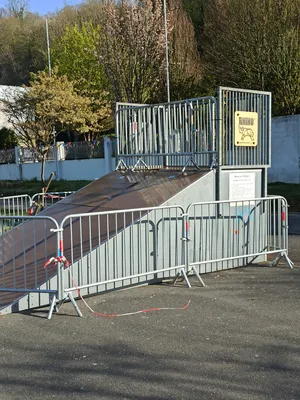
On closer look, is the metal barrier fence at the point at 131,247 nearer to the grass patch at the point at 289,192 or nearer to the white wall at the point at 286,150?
the grass patch at the point at 289,192

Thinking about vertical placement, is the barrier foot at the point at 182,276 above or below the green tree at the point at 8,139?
below

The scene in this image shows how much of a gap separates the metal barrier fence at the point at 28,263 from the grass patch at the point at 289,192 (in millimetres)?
11484

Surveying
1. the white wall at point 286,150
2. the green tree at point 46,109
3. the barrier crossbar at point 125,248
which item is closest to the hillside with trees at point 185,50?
the white wall at point 286,150

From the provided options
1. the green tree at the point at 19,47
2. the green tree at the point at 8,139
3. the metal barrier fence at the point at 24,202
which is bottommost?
the metal barrier fence at the point at 24,202

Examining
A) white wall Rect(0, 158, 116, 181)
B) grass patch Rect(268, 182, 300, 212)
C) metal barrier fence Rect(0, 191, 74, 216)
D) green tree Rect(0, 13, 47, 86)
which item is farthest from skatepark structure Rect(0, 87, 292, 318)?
green tree Rect(0, 13, 47, 86)

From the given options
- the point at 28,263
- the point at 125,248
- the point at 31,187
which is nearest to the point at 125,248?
the point at 125,248

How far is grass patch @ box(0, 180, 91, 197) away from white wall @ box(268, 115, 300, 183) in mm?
11047

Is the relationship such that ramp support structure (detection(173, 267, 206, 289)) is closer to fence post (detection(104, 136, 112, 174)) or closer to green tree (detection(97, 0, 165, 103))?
fence post (detection(104, 136, 112, 174))

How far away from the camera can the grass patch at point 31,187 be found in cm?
2747

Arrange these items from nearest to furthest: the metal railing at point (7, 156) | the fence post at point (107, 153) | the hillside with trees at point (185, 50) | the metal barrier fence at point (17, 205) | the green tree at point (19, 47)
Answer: the metal barrier fence at point (17, 205), the hillside with trees at point (185, 50), the fence post at point (107, 153), the metal railing at point (7, 156), the green tree at point (19, 47)

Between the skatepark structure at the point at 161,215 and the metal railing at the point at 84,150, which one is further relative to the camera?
the metal railing at the point at 84,150

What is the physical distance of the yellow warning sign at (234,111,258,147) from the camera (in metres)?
8.05

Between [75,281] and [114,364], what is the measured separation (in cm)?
208

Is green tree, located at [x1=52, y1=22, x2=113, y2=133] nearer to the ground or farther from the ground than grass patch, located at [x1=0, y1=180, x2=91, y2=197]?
farther from the ground
